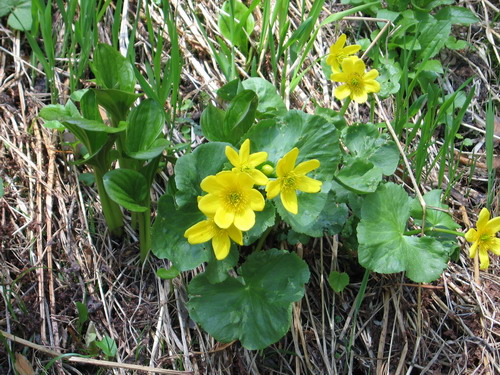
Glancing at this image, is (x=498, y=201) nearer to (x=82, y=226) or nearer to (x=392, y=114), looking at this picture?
(x=392, y=114)

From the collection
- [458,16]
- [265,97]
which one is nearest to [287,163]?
[265,97]

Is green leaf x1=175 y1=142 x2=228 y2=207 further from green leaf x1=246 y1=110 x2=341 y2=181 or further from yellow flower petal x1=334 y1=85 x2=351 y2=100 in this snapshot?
yellow flower petal x1=334 y1=85 x2=351 y2=100

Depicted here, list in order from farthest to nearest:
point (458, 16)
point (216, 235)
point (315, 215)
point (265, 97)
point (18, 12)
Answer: point (458, 16) < point (18, 12) < point (265, 97) < point (315, 215) < point (216, 235)

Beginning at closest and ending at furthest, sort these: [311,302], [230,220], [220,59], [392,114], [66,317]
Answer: [230,220] < [66,317] < [311,302] < [220,59] < [392,114]

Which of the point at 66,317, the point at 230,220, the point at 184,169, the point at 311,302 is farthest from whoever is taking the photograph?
the point at 311,302

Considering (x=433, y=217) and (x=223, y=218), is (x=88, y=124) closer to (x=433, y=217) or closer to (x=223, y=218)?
(x=223, y=218)

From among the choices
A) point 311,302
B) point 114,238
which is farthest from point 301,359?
point 114,238
